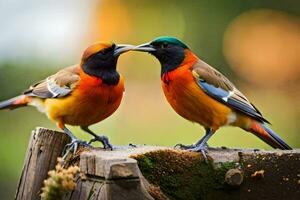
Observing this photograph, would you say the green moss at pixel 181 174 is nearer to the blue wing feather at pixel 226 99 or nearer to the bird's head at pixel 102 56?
the blue wing feather at pixel 226 99

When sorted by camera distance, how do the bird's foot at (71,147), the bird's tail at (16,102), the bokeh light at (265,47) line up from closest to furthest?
the bird's foot at (71,147)
the bird's tail at (16,102)
the bokeh light at (265,47)

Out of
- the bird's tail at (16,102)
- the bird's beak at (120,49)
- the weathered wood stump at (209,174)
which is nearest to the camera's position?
the weathered wood stump at (209,174)

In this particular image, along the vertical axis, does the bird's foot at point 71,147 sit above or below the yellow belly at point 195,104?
below

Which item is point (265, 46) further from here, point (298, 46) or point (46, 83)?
point (46, 83)

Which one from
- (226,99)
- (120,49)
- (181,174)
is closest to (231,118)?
(226,99)

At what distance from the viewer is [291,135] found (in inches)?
380

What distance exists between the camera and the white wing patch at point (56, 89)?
581 cm

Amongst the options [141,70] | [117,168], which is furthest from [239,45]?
[117,168]

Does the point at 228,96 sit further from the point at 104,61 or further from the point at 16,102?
the point at 16,102

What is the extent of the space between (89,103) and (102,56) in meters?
0.39

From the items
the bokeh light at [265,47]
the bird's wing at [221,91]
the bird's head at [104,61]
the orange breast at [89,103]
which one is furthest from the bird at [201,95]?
the bokeh light at [265,47]

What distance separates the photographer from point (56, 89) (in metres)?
5.98

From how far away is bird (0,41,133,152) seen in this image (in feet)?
18.4

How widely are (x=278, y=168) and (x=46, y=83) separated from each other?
2.48 metres
